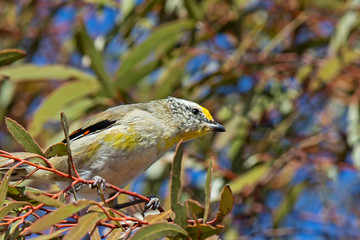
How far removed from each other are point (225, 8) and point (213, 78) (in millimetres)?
843

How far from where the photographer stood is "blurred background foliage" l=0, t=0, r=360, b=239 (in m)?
3.74

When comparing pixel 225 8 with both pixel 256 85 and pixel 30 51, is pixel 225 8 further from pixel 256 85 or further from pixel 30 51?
pixel 30 51

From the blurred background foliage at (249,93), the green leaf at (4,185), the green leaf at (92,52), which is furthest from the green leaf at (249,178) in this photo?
the green leaf at (4,185)

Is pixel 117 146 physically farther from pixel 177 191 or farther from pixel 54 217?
pixel 54 217

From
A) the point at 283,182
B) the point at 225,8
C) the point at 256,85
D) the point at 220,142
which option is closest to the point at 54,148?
the point at 220,142

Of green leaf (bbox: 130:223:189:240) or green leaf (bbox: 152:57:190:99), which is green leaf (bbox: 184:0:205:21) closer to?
green leaf (bbox: 152:57:190:99)

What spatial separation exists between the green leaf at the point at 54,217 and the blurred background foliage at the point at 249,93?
186cm

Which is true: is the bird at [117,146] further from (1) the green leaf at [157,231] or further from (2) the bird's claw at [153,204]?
(1) the green leaf at [157,231]

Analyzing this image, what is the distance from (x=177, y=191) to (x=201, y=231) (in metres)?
0.18

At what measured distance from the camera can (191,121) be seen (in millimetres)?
3066

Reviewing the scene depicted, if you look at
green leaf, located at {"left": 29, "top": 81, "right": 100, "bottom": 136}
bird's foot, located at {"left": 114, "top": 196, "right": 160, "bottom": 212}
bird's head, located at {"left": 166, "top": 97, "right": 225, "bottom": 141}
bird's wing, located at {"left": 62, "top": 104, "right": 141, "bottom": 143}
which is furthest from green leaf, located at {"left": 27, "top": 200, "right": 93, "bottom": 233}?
green leaf, located at {"left": 29, "top": 81, "right": 100, "bottom": 136}

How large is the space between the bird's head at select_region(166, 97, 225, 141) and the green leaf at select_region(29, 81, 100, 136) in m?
0.74

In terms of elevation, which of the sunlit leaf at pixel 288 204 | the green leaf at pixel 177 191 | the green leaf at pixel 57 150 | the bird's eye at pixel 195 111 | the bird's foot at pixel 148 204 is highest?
the green leaf at pixel 57 150

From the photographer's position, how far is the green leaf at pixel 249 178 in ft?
11.7
